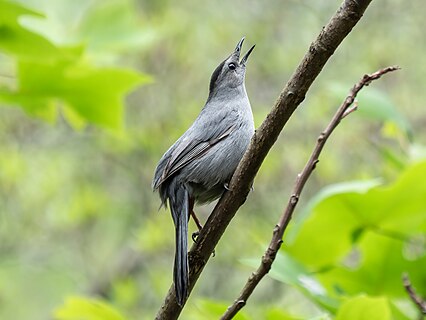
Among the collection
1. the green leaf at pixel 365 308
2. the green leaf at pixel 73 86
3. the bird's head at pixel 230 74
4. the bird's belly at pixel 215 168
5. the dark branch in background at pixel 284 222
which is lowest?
the green leaf at pixel 365 308

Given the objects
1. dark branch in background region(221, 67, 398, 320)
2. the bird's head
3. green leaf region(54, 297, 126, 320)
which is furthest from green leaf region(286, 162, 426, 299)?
the bird's head

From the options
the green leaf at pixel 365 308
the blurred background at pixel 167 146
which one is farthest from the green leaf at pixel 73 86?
the blurred background at pixel 167 146

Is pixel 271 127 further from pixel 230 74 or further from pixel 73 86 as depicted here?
pixel 230 74

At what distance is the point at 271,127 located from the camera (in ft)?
5.46

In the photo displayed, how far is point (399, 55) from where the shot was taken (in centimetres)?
801

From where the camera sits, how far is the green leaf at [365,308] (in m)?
1.58

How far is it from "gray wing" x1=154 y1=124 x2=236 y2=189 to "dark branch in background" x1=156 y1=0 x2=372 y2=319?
0.77m

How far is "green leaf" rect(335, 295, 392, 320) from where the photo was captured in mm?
1583

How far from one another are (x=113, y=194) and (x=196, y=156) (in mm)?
6596

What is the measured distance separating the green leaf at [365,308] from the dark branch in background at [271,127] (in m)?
0.38

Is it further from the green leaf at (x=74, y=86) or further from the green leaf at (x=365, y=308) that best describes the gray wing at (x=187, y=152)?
the green leaf at (x=365, y=308)

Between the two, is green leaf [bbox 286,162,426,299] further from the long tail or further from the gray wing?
the gray wing

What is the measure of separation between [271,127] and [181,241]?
24.6 inches

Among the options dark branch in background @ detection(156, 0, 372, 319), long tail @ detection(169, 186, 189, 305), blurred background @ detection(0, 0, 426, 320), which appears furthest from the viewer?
blurred background @ detection(0, 0, 426, 320)
